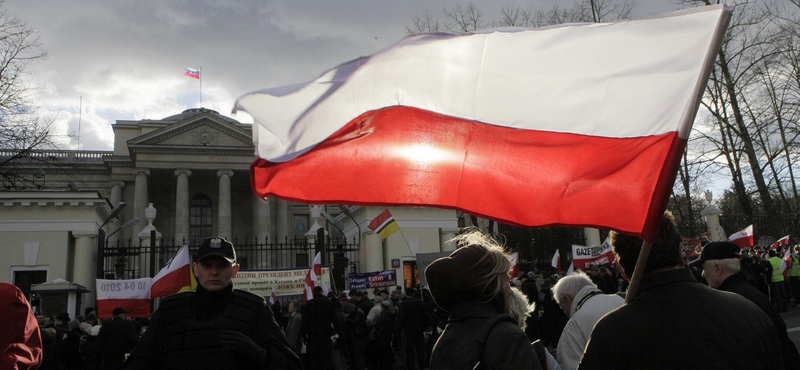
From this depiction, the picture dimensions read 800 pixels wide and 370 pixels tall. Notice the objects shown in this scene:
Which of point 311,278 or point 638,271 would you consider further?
point 311,278

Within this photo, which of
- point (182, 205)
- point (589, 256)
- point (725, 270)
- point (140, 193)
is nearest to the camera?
point (725, 270)

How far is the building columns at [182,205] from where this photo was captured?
4266 cm

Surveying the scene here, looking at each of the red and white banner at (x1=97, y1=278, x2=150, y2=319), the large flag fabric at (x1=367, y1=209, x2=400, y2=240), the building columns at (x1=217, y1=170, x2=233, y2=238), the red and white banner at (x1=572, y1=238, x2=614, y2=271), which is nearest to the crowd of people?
the red and white banner at (x1=97, y1=278, x2=150, y2=319)

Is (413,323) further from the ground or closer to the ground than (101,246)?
closer to the ground

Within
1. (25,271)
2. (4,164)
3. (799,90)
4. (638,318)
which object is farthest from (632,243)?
(799,90)

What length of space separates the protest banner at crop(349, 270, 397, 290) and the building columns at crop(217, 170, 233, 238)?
26073mm

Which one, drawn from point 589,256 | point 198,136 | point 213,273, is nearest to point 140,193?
point 198,136

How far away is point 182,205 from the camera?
4341 cm

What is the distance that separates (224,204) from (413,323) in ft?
111

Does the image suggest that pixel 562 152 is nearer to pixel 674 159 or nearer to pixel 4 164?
pixel 674 159

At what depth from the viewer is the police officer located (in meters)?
3.36

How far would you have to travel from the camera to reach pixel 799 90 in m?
25.9

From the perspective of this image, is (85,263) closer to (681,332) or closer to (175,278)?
(175,278)

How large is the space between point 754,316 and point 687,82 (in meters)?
1.07
